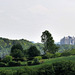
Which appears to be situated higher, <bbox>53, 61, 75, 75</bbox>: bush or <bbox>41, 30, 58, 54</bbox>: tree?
<bbox>41, 30, 58, 54</bbox>: tree

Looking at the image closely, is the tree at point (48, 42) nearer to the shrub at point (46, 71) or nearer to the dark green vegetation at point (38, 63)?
the dark green vegetation at point (38, 63)

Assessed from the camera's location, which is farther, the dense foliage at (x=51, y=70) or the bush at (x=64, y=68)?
the bush at (x=64, y=68)

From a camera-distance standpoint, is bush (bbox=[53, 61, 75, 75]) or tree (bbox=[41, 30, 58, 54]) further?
tree (bbox=[41, 30, 58, 54])

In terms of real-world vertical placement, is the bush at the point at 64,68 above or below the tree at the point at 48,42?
below

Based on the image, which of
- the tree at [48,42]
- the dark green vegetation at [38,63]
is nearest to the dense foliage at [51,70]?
the dark green vegetation at [38,63]

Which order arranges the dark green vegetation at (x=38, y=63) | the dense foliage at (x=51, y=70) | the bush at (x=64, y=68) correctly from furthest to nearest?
the bush at (x=64, y=68) → the dark green vegetation at (x=38, y=63) → the dense foliage at (x=51, y=70)

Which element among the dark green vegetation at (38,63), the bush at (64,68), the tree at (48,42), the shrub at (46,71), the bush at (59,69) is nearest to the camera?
the shrub at (46,71)

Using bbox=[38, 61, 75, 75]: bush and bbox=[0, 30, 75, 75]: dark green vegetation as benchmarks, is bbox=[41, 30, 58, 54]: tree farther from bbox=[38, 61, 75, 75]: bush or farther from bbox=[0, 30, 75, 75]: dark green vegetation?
bbox=[38, 61, 75, 75]: bush

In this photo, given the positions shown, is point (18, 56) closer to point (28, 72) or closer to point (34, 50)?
point (34, 50)

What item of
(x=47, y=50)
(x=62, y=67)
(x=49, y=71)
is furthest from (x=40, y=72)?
(x=47, y=50)

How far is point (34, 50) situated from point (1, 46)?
95726 mm

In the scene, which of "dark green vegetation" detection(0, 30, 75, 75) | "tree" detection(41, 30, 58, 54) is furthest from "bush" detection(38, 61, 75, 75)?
"tree" detection(41, 30, 58, 54)

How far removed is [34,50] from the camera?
259 ft

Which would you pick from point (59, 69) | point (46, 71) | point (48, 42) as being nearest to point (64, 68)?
point (59, 69)
